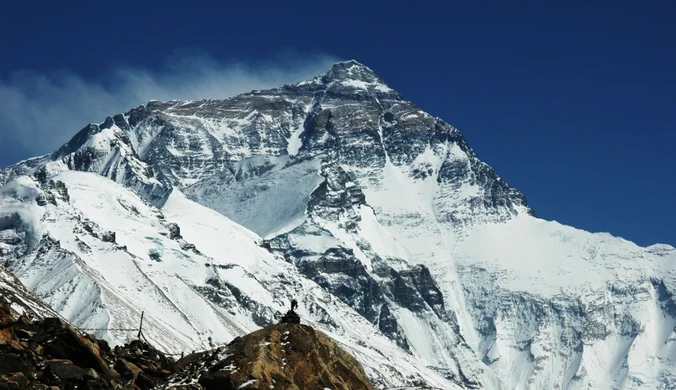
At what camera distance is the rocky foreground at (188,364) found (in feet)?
146

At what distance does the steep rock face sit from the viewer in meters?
46.2

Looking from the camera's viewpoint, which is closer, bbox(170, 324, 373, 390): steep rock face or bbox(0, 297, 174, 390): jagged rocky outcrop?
bbox(0, 297, 174, 390): jagged rocky outcrop

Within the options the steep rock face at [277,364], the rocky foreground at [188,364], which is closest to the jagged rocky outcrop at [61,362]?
the rocky foreground at [188,364]

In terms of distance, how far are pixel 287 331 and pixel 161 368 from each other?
7.00 m

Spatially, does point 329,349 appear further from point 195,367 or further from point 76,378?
point 76,378

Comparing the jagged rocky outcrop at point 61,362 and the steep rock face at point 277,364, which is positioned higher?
the steep rock face at point 277,364

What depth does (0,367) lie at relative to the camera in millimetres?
42438

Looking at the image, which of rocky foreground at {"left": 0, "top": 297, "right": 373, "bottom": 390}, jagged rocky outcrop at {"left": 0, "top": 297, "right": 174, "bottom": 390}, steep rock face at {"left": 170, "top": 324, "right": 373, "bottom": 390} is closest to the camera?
jagged rocky outcrop at {"left": 0, "top": 297, "right": 174, "bottom": 390}

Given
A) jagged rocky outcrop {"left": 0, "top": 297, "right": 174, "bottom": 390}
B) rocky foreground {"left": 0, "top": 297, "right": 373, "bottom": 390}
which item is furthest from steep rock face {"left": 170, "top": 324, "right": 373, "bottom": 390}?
jagged rocky outcrop {"left": 0, "top": 297, "right": 174, "bottom": 390}

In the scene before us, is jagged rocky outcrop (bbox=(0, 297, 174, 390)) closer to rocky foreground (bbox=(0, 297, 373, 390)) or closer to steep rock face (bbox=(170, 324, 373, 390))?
rocky foreground (bbox=(0, 297, 373, 390))

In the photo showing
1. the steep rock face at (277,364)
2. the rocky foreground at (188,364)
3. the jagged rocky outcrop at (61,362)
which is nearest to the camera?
the jagged rocky outcrop at (61,362)

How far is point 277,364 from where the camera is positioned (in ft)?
156

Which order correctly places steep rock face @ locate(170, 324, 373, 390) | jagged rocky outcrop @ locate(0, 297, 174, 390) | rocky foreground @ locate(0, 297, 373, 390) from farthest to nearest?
steep rock face @ locate(170, 324, 373, 390), rocky foreground @ locate(0, 297, 373, 390), jagged rocky outcrop @ locate(0, 297, 174, 390)

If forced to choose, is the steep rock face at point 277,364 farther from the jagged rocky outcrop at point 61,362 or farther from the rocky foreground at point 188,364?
the jagged rocky outcrop at point 61,362
